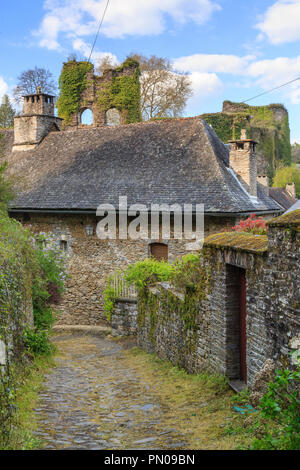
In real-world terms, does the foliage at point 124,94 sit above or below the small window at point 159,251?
above

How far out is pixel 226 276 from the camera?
6.94 metres

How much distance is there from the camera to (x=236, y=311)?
275 inches

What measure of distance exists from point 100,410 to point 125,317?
26.3 feet

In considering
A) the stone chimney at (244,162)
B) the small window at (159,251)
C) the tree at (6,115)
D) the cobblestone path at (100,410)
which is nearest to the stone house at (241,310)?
the cobblestone path at (100,410)

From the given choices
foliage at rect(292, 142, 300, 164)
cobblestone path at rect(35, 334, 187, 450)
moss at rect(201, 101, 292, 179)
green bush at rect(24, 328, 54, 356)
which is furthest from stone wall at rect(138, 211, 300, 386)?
foliage at rect(292, 142, 300, 164)

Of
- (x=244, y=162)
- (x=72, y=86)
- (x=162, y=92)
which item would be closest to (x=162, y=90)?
(x=162, y=92)

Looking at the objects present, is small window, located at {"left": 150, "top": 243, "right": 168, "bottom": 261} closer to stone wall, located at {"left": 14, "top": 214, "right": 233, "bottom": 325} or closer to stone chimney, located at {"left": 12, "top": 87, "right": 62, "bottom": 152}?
stone wall, located at {"left": 14, "top": 214, "right": 233, "bottom": 325}

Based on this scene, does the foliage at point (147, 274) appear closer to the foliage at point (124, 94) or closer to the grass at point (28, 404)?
the grass at point (28, 404)

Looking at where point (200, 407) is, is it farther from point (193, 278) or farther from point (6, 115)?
point (6, 115)

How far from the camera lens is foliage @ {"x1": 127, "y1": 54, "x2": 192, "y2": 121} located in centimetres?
3228

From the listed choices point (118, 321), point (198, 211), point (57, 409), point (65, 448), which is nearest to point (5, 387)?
point (65, 448)

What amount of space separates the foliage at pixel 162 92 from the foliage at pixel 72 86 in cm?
717

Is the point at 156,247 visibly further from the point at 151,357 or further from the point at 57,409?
the point at 57,409

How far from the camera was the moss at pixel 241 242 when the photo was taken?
19.0 ft
